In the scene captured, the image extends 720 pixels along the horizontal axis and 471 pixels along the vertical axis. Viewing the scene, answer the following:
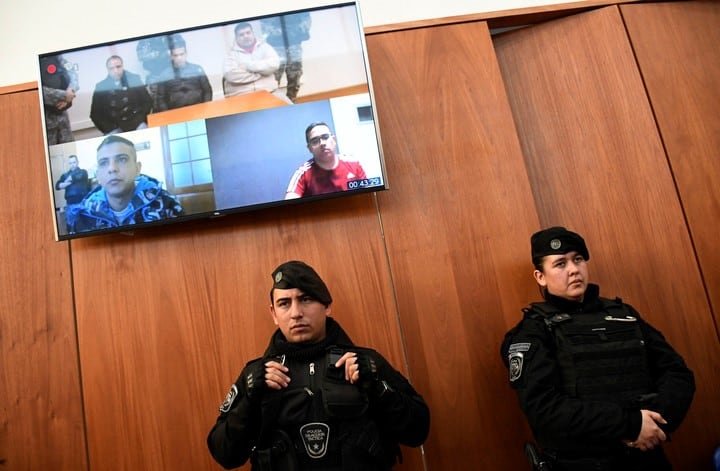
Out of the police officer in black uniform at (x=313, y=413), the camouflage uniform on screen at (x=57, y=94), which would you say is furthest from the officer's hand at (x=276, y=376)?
the camouflage uniform on screen at (x=57, y=94)

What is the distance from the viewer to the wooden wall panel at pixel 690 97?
271 cm

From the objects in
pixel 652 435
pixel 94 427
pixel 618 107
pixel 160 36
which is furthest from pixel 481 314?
pixel 160 36

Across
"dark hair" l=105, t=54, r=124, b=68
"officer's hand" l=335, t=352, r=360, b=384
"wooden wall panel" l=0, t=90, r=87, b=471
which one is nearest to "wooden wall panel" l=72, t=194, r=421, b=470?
"wooden wall panel" l=0, t=90, r=87, b=471

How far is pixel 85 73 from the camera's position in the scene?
2652 mm

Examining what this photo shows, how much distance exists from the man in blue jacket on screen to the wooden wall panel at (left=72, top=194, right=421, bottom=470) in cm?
13

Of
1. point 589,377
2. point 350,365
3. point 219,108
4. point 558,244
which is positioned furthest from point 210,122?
point 589,377

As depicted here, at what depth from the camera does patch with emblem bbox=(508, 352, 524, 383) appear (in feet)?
6.70

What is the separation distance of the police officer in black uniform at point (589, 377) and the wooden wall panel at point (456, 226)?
30 centimetres

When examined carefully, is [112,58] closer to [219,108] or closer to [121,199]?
[219,108]

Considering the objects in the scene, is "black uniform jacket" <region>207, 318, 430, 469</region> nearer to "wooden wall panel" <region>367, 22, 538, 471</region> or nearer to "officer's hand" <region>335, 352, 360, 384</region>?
"officer's hand" <region>335, 352, 360, 384</region>

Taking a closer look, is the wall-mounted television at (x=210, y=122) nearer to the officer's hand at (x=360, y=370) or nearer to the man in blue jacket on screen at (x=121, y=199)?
the man in blue jacket on screen at (x=121, y=199)

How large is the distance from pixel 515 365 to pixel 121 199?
188 cm

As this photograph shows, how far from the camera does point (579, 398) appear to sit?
78.3 inches
